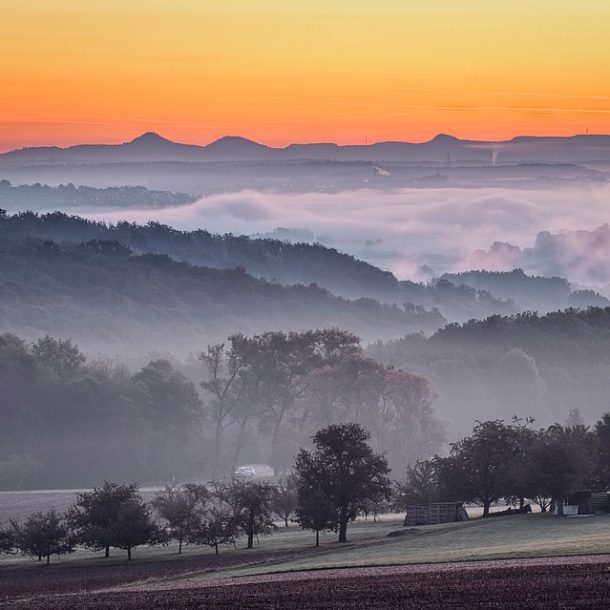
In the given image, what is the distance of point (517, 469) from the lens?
425 feet

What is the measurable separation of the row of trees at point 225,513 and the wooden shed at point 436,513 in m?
3.25

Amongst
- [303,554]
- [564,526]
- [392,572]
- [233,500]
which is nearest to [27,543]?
[233,500]

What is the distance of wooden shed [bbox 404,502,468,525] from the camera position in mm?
128500

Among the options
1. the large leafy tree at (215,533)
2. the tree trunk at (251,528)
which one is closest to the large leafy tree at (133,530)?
the large leafy tree at (215,533)

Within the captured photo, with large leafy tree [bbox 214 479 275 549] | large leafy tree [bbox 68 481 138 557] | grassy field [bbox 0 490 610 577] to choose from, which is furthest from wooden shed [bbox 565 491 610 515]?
large leafy tree [bbox 68 481 138 557]

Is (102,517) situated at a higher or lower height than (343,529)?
higher

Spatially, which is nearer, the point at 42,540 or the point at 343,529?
the point at 42,540

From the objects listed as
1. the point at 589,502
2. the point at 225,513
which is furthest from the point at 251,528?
the point at 589,502

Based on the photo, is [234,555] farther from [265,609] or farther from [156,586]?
[265,609]

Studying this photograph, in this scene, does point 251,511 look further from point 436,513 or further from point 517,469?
point 517,469

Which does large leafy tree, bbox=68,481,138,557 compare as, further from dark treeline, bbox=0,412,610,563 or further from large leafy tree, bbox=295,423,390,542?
large leafy tree, bbox=295,423,390,542

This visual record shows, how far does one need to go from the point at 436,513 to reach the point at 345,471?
8.31 m

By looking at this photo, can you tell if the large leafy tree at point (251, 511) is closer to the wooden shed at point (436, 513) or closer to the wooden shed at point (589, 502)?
the wooden shed at point (436, 513)

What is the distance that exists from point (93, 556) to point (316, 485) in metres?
18.1
